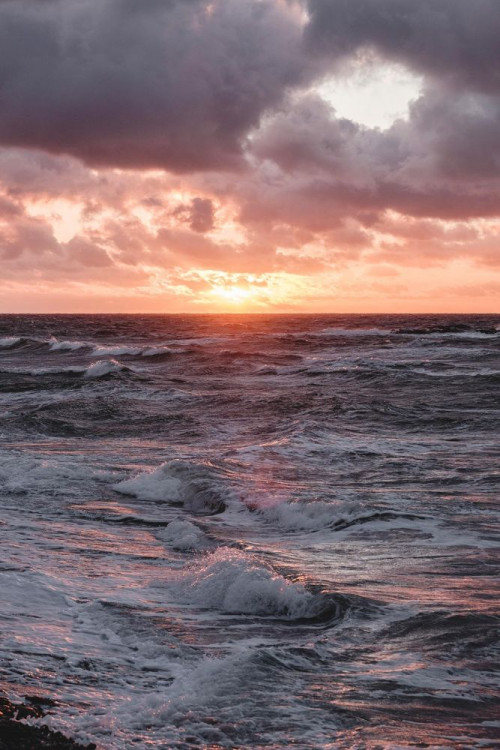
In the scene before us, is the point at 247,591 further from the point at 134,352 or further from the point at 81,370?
the point at 134,352

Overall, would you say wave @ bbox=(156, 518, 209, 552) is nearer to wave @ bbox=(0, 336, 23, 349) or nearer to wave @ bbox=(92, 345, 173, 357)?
wave @ bbox=(92, 345, 173, 357)

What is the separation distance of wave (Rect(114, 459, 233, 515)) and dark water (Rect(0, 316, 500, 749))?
0.04 metres

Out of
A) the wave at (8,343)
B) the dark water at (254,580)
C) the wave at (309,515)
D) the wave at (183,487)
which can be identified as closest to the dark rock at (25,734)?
the dark water at (254,580)

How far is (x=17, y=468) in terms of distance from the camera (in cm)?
1209

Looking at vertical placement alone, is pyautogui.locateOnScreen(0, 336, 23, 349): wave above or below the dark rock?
above

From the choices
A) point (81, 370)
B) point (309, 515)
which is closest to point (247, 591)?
point (309, 515)

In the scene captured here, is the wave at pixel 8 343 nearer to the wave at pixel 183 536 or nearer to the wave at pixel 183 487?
the wave at pixel 183 487

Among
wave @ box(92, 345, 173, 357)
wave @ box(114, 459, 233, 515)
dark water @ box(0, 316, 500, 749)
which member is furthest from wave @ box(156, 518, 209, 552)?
wave @ box(92, 345, 173, 357)

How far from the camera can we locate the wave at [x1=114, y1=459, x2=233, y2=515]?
34.6ft

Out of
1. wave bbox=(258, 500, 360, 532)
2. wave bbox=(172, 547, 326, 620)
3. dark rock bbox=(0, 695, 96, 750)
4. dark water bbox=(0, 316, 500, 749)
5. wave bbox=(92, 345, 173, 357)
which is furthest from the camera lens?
wave bbox=(92, 345, 173, 357)

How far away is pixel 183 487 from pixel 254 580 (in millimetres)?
4843

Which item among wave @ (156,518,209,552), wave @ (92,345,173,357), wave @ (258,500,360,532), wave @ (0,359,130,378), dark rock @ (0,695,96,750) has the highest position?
wave @ (92,345,173,357)

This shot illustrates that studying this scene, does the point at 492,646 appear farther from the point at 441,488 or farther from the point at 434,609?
the point at 441,488

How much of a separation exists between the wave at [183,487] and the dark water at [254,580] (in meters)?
0.04
